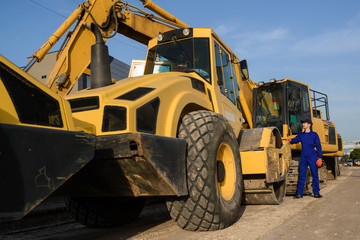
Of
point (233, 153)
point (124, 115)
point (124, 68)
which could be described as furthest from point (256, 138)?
point (124, 68)

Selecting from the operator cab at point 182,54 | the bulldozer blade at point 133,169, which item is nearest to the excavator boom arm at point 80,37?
the operator cab at point 182,54

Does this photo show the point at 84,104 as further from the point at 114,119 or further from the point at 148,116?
the point at 148,116

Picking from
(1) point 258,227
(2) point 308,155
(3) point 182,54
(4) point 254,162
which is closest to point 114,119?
(1) point 258,227

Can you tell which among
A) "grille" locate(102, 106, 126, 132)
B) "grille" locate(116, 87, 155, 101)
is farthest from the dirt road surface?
"grille" locate(116, 87, 155, 101)

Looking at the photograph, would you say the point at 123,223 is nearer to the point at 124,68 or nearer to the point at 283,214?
the point at 283,214

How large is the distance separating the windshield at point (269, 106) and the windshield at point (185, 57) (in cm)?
359

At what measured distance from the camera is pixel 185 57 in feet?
16.1

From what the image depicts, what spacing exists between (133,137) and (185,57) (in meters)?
2.38

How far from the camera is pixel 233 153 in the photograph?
4301 mm

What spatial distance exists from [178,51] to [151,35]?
2.16m

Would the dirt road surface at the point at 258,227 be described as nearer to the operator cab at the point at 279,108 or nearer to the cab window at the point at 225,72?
the cab window at the point at 225,72

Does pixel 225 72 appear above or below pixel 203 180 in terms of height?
above

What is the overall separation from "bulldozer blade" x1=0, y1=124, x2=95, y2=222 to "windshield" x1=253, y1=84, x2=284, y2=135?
6254 mm

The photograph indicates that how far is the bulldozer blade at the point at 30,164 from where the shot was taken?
6.75 ft
